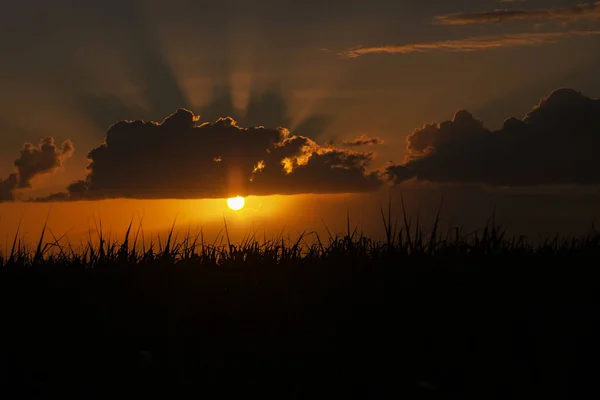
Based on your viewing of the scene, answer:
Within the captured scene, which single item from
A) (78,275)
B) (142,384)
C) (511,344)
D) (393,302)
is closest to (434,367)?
(511,344)

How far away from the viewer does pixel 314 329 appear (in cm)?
598

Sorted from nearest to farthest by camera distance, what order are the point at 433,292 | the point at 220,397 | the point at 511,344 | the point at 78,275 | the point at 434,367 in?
the point at 220,397
the point at 434,367
the point at 511,344
the point at 433,292
the point at 78,275

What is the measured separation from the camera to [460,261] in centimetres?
795

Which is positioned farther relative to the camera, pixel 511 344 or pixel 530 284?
pixel 530 284

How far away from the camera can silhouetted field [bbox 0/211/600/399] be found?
5055 mm

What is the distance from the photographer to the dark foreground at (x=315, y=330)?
5.05 m

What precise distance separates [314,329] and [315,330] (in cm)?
3

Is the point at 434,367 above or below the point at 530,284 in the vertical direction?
below

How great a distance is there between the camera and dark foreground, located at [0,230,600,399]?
5051mm

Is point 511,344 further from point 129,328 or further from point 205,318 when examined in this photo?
point 129,328

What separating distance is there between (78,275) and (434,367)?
490 cm

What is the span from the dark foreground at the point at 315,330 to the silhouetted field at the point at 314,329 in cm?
2

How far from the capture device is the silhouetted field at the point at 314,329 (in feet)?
16.6

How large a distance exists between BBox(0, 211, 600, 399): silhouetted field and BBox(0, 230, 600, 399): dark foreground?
16 mm
